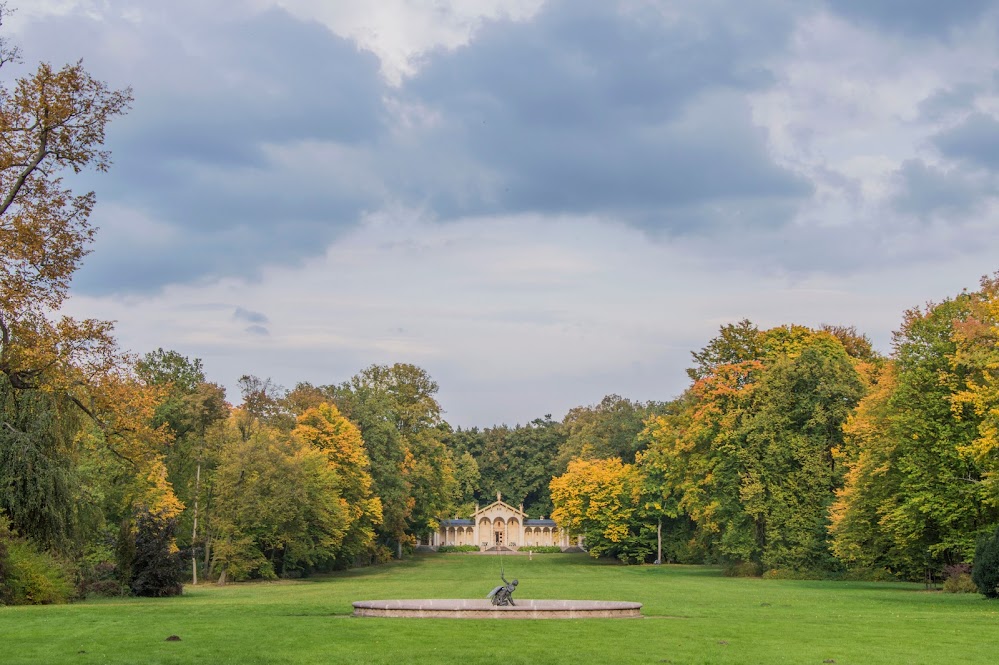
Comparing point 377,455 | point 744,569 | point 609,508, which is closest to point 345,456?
point 377,455

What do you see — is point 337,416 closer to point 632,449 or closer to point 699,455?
point 699,455

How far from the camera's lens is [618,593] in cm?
3712

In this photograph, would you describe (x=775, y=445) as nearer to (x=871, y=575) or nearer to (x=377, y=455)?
(x=871, y=575)

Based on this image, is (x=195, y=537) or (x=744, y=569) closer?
(x=195, y=537)

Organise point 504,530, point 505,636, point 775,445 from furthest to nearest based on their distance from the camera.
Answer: point 504,530 → point 775,445 → point 505,636

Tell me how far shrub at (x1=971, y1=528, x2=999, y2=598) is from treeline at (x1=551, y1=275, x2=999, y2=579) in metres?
2.73

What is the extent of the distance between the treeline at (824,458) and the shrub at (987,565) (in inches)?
107

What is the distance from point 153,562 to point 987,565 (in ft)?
95.1

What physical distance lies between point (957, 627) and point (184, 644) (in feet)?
51.0

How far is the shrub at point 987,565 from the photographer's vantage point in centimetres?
2858

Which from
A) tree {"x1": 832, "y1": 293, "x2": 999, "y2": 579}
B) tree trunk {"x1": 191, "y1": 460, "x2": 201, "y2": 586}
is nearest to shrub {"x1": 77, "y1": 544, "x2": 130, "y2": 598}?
tree trunk {"x1": 191, "y1": 460, "x2": 201, "y2": 586}

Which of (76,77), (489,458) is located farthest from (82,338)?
(489,458)

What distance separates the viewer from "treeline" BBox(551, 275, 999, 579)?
3559 cm

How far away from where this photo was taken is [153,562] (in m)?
38.6
